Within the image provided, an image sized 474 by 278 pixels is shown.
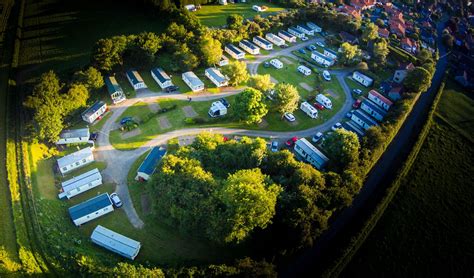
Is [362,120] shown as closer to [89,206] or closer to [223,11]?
[89,206]

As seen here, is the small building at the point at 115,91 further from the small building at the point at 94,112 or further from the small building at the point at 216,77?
the small building at the point at 216,77

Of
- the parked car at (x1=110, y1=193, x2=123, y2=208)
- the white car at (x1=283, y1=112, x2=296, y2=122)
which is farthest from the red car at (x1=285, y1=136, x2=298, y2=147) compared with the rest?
the parked car at (x1=110, y1=193, x2=123, y2=208)

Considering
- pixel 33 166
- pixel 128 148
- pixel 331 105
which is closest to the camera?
pixel 33 166

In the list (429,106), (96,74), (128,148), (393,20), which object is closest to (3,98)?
(96,74)

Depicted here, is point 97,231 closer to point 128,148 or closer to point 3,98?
point 128,148

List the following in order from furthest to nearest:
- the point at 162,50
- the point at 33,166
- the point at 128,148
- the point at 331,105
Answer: the point at 162,50 < the point at 331,105 < the point at 128,148 < the point at 33,166

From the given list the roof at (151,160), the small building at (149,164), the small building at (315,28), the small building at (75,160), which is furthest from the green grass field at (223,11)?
the small building at (75,160)

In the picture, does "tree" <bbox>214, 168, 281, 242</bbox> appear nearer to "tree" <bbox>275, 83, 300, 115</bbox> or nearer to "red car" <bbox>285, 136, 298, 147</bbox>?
"red car" <bbox>285, 136, 298, 147</bbox>
